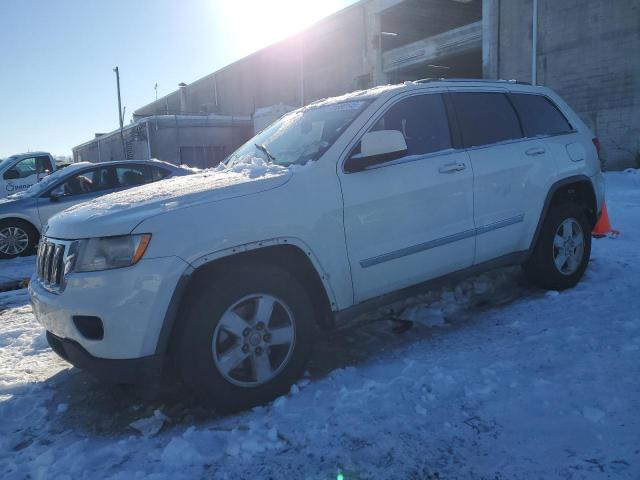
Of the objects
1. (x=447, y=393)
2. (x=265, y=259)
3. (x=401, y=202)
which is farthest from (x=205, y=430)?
(x=401, y=202)

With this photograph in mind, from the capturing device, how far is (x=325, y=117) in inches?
144

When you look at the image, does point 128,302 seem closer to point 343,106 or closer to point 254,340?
point 254,340

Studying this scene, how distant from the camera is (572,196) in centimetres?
467

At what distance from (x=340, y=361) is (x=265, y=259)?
1.00 metres

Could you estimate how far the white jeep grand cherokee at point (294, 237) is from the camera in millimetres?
2537

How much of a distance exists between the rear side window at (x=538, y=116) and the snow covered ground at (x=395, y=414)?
1.58 m

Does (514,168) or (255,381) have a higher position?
(514,168)

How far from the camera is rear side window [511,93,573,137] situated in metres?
4.34

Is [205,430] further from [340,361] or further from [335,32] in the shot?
[335,32]

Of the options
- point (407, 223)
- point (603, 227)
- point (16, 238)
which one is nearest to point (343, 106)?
point (407, 223)

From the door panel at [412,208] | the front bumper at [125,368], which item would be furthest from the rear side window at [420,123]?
the front bumper at [125,368]

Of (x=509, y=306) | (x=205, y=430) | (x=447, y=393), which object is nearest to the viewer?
(x=205, y=430)

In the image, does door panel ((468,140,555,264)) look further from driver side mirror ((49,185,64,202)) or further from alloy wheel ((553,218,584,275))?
driver side mirror ((49,185,64,202))

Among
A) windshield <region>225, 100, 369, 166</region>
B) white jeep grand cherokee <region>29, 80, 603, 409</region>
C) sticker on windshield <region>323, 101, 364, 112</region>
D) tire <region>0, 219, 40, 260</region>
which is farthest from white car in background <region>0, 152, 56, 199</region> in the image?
sticker on windshield <region>323, 101, 364, 112</region>
